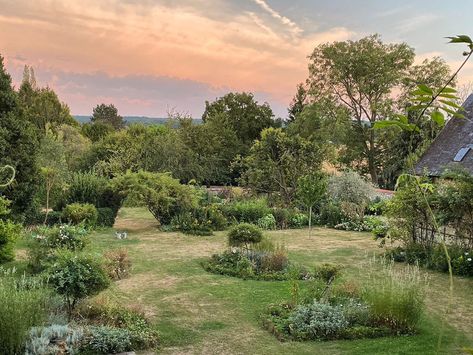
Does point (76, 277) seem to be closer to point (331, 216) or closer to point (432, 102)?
point (432, 102)

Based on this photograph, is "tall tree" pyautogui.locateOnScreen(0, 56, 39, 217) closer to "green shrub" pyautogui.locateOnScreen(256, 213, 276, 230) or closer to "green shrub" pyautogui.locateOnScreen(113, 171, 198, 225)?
"green shrub" pyautogui.locateOnScreen(113, 171, 198, 225)

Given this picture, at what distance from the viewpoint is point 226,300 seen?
9031mm

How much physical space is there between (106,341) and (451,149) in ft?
56.8

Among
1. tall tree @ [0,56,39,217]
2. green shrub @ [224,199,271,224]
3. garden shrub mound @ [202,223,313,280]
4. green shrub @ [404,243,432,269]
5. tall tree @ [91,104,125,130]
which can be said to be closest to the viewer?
garden shrub mound @ [202,223,313,280]

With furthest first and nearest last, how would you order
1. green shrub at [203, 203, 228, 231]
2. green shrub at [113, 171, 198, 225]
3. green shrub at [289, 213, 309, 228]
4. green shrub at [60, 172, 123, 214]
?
1. green shrub at [289, 213, 309, 228]
2. green shrub at [60, 172, 123, 214]
3. green shrub at [203, 203, 228, 231]
4. green shrub at [113, 171, 198, 225]

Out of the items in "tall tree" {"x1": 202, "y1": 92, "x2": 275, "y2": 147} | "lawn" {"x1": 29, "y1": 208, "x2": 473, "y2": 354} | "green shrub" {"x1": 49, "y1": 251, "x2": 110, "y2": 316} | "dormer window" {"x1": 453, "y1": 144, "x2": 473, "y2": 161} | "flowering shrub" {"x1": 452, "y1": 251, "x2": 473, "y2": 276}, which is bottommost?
"lawn" {"x1": 29, "y1": 208, "x2": 473, "y2": 354}

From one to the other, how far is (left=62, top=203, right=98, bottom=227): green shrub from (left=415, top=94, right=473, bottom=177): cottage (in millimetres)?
12631

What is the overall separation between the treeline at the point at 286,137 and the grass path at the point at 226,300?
7.17 metres

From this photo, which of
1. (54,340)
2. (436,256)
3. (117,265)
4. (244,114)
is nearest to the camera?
(54,340)

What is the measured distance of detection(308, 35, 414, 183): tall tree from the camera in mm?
33375

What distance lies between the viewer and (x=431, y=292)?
32.3 feet

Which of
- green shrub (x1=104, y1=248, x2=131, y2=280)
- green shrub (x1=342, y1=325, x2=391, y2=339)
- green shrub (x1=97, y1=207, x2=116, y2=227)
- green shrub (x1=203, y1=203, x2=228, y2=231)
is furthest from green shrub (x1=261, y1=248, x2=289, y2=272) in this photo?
green shrub (x1=97, y1=207, x2=116, y2=227)

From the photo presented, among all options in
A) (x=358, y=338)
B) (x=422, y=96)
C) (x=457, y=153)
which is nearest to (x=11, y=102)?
(x=358, y=338)

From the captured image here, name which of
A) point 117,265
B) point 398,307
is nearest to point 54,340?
point 117,265
